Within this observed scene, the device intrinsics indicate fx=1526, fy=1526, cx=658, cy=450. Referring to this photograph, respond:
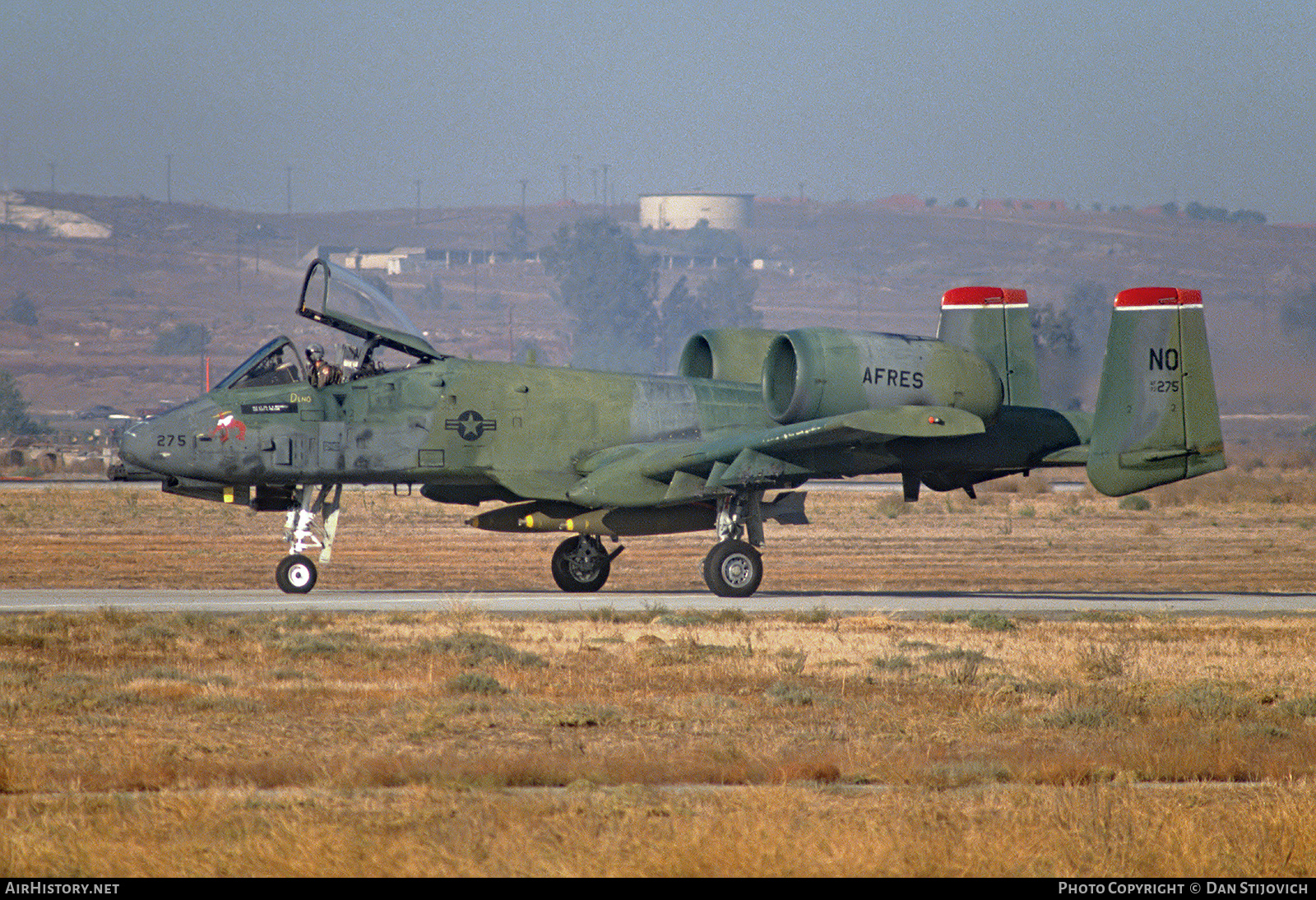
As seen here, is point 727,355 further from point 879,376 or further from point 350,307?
point 350,307

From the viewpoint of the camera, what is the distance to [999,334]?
928 inches

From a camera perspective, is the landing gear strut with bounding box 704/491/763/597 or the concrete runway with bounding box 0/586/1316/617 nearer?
the concrete runway with bounding box 0/586/1316/617

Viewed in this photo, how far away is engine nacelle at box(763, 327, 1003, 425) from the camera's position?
67.5 feet

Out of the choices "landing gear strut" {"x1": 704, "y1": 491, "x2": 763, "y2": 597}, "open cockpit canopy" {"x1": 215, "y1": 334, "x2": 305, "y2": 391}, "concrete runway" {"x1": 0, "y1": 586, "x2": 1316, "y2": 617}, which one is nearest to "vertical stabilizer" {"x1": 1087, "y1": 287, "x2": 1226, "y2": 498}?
"concrete runway" {"x1": 0, "y1": 586, "x2": 1316, "y2": 617}

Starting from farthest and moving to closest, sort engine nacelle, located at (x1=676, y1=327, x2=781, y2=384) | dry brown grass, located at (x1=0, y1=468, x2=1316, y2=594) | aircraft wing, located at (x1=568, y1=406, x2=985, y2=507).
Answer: dry brown grass, located at (x1=0, y1=468, x2=1316, y2=594) < engine nacelle, located at (x1=676, y1=327, x2=781, y2=384) < aircraft wing, located at (x1=568, y1=406, x2=985, y2=507)

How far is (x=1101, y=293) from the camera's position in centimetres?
12862

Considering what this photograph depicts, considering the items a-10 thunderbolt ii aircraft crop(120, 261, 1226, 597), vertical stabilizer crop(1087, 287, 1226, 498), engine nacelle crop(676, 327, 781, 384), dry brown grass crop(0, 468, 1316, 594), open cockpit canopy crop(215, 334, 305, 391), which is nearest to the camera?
a-10 thunderbolt ii aircraft crop(120, 261, 1226, 597)

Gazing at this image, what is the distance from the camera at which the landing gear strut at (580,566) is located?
22.5 metres

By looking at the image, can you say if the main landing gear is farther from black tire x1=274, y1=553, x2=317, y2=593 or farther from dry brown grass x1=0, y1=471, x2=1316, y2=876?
dry brown grass x1=0, y1=471, x2=1316, y2=876

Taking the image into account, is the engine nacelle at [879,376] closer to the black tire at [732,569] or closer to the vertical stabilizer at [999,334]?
the black tire at [732,569]

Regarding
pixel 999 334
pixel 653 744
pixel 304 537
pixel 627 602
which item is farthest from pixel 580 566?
pixel 653 744

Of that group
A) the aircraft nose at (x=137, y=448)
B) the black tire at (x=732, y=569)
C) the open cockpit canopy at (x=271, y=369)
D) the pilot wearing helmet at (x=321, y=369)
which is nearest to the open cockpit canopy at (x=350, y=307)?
the pilot wearing helmet at (x=321, y=369)

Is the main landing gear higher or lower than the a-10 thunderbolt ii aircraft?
lower

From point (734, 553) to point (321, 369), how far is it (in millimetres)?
6171
